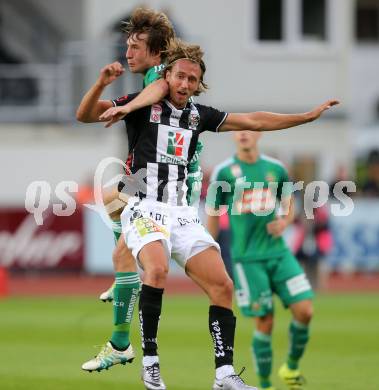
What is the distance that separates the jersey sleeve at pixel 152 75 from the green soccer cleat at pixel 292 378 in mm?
3166

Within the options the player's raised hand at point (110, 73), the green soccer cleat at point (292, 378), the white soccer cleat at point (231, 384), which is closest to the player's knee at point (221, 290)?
the white soccer cleat at point (231, 384)

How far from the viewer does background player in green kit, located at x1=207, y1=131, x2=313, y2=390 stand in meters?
10.4

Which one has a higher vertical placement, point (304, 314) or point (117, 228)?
point (117, 228)

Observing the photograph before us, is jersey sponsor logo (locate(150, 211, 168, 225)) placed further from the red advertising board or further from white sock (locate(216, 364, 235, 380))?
the red advertising board

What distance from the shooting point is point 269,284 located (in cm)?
1060

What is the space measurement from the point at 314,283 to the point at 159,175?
11.8m

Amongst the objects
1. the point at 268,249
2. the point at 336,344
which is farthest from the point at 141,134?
the point at 336,344

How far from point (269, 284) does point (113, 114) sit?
11.8ft

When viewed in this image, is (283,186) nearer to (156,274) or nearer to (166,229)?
(166,229)

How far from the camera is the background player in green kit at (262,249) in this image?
10352mm

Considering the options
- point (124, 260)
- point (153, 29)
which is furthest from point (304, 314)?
point (153, 29)

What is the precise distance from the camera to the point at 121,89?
23953 mm

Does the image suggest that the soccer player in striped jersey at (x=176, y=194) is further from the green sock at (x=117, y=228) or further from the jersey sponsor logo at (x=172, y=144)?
the green sock at (x=117, y=228)

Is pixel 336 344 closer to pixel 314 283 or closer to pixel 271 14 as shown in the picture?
pixel 314 283
